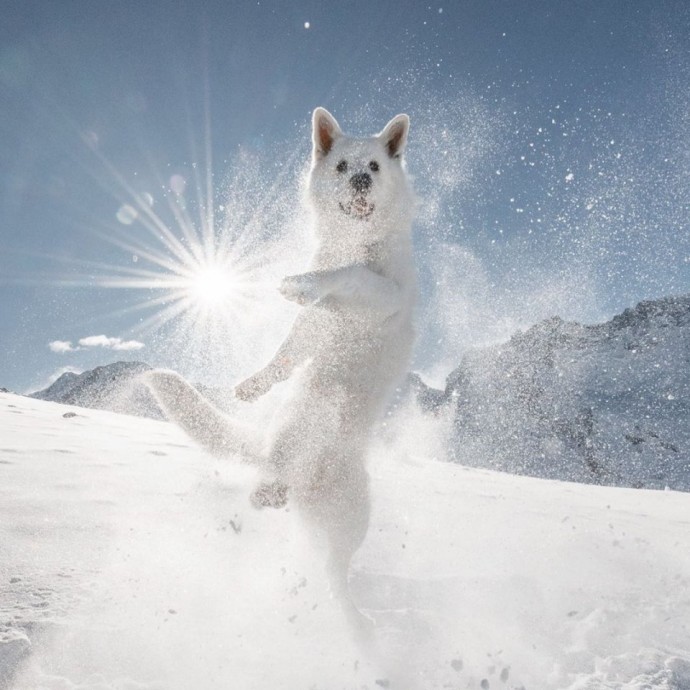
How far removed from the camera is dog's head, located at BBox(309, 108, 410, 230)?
12.7 ft

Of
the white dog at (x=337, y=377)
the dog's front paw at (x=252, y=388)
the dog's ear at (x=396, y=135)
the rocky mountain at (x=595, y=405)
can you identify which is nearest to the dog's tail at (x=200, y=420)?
the white dog at (x=337, y=377)

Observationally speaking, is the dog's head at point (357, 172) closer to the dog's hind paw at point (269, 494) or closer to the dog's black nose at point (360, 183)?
the dog's black nose at point (360, 183)

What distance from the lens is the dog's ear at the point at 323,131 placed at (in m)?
4.54

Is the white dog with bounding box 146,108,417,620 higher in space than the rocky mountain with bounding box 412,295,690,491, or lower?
lower

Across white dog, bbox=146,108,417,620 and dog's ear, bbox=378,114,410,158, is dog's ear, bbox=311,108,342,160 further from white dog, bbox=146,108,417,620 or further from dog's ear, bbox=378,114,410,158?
white dog, bbox=146,108,417,620

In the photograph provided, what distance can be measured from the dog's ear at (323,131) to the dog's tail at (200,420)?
256cm

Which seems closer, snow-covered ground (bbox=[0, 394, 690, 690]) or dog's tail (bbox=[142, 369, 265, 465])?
snow-covered ground (bbox=[0, 394, 690, 690])

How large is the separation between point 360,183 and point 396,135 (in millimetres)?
1044

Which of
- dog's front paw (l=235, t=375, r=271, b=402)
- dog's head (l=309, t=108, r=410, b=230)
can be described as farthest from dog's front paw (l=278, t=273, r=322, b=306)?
A: dog's head (l=309, t=108, r=410, b=230)

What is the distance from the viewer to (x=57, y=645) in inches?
76.1

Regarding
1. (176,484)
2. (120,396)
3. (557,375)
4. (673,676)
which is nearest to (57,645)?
(120,396)

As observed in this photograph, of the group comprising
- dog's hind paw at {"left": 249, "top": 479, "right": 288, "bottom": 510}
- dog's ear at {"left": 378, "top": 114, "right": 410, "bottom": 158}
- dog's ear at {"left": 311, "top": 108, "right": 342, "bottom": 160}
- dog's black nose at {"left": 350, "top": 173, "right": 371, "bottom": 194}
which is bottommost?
dog's hind paw at {"left": 249, "top": 479, "right": 288, "bottom": 510}

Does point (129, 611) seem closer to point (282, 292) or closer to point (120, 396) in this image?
point (120, 396)

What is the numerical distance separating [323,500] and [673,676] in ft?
6.23
